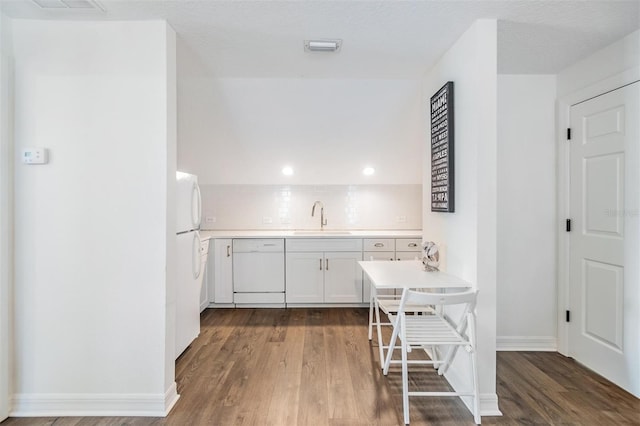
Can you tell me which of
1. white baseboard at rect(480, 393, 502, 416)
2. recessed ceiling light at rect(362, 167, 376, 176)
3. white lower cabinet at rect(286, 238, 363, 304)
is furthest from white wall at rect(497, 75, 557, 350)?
recessed ceiling light at rect(362, 167, 376, 176)

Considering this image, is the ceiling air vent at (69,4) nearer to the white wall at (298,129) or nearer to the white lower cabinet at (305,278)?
the white wall at (298,129)

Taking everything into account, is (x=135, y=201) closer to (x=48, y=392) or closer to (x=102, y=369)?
(x=102, y=369)

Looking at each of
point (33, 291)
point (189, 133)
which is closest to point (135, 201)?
point (33, 291)

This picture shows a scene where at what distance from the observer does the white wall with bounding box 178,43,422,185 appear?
10.5ft

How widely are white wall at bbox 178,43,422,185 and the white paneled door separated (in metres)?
1.51

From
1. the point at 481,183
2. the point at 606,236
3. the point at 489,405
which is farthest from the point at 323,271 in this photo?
the point at 606,236

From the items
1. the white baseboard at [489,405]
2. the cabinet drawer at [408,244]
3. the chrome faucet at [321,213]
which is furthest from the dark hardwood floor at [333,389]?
the chrome faucet at [321,213]

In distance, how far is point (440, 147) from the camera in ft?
7.80

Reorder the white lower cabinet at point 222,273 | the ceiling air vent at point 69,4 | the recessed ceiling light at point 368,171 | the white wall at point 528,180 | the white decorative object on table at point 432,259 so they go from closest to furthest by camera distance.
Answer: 1. the ceiling air vent at point 69,4
2. the white decorative object on table at point 432,259
3. the white wall at point 528,180
4. the white lower cabinet at point 222,273
5. the recessed ceiling light at point 368,171

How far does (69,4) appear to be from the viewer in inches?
71.1

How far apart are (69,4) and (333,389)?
280cm

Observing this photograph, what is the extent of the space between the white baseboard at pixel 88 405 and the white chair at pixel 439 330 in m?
1.47

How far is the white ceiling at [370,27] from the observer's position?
181 centimetres

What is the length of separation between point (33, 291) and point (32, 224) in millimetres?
407
